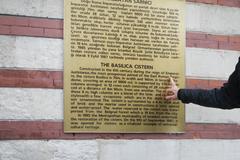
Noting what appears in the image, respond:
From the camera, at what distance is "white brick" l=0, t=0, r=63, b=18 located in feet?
15.6

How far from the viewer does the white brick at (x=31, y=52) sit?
186 inches

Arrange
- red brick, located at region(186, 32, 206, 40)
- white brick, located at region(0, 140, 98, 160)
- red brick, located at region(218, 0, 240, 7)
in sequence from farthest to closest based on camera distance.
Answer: red brick, located at region(218, 0, 240, 7)
red brick, located at region(186, 32, 206, 40)
white brick, located at region(0, 140, 98, 160)

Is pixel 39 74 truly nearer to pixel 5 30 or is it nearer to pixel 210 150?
pixel 5 30

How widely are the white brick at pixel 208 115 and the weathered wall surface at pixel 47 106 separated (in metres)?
0.01

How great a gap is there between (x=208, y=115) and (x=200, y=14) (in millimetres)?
1087

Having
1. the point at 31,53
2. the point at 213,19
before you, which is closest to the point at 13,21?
the point at 31,53

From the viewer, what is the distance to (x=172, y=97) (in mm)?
5070

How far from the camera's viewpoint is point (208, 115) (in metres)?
5.45

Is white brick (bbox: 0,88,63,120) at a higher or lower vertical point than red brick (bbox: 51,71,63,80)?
lower

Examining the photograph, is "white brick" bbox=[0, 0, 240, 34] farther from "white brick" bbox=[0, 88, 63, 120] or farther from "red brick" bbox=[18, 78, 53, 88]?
"white brick" bbox=[0, 88, 63, 120]

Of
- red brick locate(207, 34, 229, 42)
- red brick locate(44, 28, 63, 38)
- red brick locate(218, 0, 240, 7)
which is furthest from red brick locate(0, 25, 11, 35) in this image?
red brick locate(218, 0, 240, 7)

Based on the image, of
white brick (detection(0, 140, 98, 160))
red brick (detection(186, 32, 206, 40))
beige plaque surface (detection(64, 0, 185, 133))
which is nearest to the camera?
white brick (detection(0, 140, 98, 160))

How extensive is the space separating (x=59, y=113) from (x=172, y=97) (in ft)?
3.70

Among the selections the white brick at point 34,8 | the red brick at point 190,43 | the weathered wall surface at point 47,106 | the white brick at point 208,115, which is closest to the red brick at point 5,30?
the weathered wall surface at point 47,106
